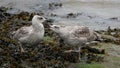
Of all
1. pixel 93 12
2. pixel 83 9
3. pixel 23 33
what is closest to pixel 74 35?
pixel 23 33

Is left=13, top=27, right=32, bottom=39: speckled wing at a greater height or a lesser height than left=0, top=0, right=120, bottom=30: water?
greater

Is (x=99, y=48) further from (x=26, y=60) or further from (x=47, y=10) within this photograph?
(x=47, y=10)

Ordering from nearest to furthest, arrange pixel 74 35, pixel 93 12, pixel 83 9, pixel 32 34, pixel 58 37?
pixel 32 34, pixel 74 35, pixel 58 37, pixel 93 12, pixel 83 9

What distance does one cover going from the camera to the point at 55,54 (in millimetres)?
11234

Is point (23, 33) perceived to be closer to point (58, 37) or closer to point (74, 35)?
point (74, 35)

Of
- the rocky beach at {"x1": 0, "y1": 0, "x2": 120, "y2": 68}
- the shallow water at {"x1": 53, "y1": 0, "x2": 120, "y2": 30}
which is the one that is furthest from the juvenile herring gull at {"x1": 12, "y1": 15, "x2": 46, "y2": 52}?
the shallow water at {"x1": 53, "y1": 0, "x2": 120, "y2": 30}

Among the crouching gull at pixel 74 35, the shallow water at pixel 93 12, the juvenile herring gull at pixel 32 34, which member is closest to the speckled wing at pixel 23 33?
the juvenile herring gull at pixel 32 34

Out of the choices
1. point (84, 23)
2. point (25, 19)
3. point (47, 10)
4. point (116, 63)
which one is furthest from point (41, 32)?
point (47, 10)

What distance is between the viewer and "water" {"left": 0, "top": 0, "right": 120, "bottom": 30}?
683 inches

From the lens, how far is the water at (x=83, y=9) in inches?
683

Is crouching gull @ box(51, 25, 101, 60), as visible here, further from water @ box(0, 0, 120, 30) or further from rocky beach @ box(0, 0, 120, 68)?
water @ box(0, 0, 120, 30)

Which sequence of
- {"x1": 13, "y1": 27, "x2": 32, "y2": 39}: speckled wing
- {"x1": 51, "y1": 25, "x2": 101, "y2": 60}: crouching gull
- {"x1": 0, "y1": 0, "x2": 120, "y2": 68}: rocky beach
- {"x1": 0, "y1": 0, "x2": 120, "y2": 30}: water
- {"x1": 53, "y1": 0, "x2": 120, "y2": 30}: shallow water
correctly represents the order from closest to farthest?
1. {"x1": 0, "y1": 0, "x2": 120, "y2": 68}: rocky beach
2. {"x1": 51, "y1": 25, "x2": 101, "y2": 60}: crouching gull
3. {"x1": 13, "y1": 27, "x2": 32, "y2": 39}: speckled wing
4. {"x1": 53, "y1": 0, "x2": 120, "y2": 30}: shallow water
5. {"x1": 0, "y1": 0, "x2": 120, "y2": 30}: water

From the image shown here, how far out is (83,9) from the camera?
64.2 feet

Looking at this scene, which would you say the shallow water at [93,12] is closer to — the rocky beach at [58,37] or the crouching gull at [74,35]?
the rocky beach at [58,37]
